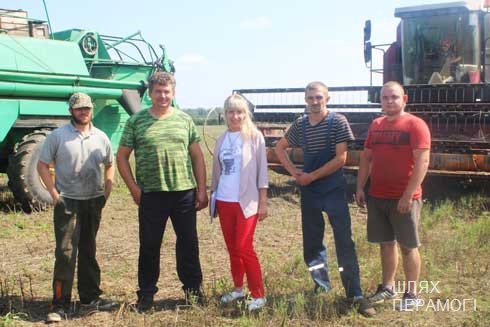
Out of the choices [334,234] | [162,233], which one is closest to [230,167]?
[162,233]

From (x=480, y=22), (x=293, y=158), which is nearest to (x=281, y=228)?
(x=293, y=158)

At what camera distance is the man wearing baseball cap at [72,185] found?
3.87 m

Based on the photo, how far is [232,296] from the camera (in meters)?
3.99

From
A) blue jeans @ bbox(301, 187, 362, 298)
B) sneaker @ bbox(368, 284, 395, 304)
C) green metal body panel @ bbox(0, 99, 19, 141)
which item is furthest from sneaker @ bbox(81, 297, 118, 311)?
green metal body panel @ bbox(0, 99, 19, 141)

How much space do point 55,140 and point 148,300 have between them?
4.15 ft

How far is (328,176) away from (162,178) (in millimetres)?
1135

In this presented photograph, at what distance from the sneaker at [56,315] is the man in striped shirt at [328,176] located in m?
1.81

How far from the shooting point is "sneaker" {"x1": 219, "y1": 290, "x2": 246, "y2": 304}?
397 cm

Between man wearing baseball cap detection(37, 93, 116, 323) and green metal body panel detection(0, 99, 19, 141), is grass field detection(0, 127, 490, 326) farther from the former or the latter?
green metal body panel detection(0, 99, 19, 141)

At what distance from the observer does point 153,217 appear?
3.87 meters

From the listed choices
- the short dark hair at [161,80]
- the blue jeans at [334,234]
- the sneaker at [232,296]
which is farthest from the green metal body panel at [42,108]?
the blue jeans at [334,234]

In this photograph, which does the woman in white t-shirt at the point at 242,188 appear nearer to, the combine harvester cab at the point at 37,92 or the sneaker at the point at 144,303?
the sneaker at the point at 144,303

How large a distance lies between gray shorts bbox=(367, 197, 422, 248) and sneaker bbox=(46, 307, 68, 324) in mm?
2174

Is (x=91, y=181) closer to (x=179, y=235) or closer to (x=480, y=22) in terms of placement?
(x=179, y=235)
